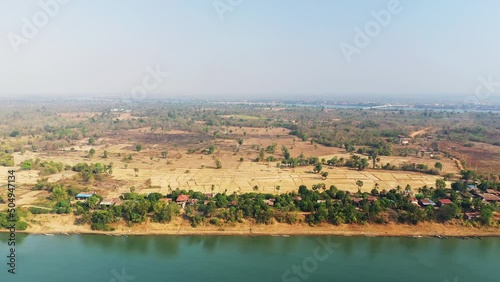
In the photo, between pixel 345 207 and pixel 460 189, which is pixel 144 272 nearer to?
pixel 345 207

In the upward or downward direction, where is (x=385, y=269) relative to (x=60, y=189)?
downward

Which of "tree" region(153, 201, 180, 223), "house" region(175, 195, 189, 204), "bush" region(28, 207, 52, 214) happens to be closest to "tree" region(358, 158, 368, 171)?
"house" region(175, 195, 189, 204)

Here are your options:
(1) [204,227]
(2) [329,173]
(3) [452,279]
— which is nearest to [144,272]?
(1) [204,227]

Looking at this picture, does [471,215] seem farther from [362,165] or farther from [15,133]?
[15,133]

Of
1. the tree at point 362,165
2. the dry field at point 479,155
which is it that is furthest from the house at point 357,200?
the dry field at point 479,155

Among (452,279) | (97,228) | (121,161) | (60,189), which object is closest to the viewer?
(452,279)

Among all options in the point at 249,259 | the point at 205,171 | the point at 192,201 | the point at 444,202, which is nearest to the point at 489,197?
the point at 444,202
